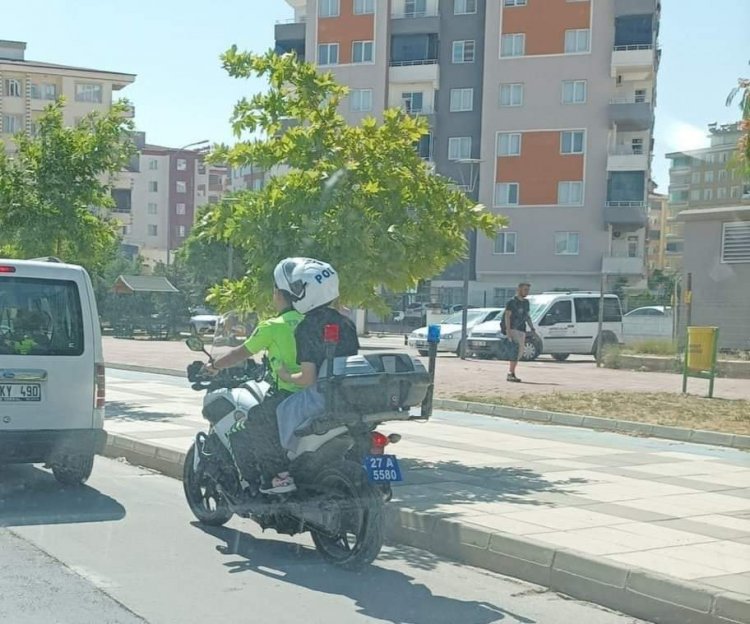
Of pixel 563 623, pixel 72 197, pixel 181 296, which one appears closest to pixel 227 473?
pixel 563 623

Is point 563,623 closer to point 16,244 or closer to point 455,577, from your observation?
point 455,577

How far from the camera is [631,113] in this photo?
55.1m

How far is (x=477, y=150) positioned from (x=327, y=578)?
2150 inches

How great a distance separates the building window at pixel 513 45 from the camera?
57312mm

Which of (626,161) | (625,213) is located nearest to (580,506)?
(625,213)

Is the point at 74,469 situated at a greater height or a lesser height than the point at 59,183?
lesser

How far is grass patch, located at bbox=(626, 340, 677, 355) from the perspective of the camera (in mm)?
24531

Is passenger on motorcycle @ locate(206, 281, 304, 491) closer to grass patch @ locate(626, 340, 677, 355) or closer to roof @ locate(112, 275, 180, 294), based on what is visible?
grass patch @ locate(626, 340, 677, 355)

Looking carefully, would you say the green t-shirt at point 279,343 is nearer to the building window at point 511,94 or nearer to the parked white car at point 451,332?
the parked white car at point 451,332

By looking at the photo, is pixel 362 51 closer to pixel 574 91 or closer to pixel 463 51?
pixel 463 51

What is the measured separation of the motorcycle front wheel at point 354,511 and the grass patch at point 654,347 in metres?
18.9

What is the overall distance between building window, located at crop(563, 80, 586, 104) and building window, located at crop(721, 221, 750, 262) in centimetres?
3098

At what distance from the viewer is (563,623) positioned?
564 cm

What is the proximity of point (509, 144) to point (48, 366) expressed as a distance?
2004 inches
